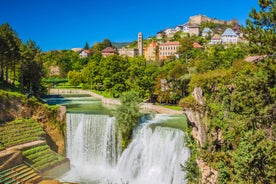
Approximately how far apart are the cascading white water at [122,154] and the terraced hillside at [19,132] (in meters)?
2.90

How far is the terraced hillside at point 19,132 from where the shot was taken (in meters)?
20.5

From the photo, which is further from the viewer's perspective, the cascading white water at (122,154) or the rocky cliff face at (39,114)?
the rocky cliff face at (39,114)

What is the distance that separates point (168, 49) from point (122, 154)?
61217 millimetres

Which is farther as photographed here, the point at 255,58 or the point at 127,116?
the point at 255,58

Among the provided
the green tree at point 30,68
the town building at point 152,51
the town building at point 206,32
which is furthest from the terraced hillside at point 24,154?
the town building at point 206,32

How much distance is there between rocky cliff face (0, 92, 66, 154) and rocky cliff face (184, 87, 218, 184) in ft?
44.4

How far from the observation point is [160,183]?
1870 cm

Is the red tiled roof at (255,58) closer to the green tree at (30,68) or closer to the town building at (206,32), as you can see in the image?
the green tree at (30,68)

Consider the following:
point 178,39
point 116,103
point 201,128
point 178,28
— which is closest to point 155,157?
point 201,128

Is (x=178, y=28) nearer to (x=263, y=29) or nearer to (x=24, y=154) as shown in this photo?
(x=24, y=154)

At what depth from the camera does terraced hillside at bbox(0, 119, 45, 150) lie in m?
20.5

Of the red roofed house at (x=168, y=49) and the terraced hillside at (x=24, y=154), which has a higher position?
the red roofed house at (x=168, y=49)

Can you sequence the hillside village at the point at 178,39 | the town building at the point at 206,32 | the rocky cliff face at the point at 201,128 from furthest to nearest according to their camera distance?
the town building at the point at 206,32 < the hillside village at the point at 178,39 < the rocky cliff face at the point at 201,128

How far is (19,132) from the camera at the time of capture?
2195 cm
